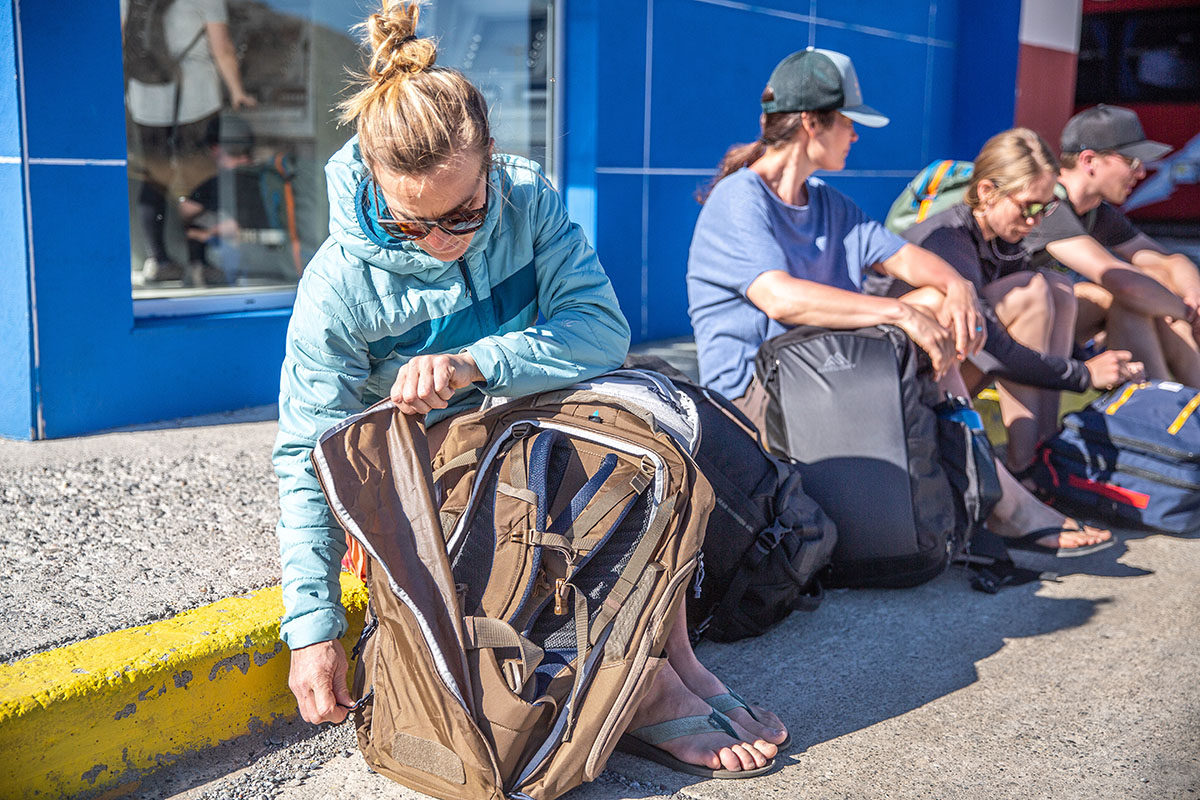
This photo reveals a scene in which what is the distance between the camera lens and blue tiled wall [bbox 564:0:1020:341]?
18.1 feet

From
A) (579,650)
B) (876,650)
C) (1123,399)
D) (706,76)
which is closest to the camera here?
(579,650)

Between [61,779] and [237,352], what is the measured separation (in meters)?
2.42

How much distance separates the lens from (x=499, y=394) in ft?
6.89

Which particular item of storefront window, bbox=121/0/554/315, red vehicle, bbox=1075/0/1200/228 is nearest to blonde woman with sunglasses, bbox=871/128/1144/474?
storefront window, bbox=121/0/554/315

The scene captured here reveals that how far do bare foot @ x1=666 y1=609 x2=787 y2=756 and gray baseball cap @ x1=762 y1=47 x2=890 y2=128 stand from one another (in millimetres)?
1825

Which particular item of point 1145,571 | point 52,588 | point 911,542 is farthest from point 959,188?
point 52,588

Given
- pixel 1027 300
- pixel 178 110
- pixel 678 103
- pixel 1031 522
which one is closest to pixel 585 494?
pixel 1031 522

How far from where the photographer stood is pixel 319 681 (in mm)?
1980

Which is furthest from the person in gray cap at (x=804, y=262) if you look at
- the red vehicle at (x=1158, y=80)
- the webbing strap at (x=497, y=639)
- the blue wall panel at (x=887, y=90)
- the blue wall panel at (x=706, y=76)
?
the red vehicle at (x=1158, y=80)

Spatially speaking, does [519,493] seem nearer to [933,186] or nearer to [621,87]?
[933,186]

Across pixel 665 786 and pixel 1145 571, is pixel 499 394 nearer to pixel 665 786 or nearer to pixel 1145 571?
pixel 665 786

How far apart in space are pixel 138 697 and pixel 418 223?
102cm

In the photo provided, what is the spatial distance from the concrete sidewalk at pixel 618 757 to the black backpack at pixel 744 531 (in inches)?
4.9

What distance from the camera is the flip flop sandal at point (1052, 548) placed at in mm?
3479
